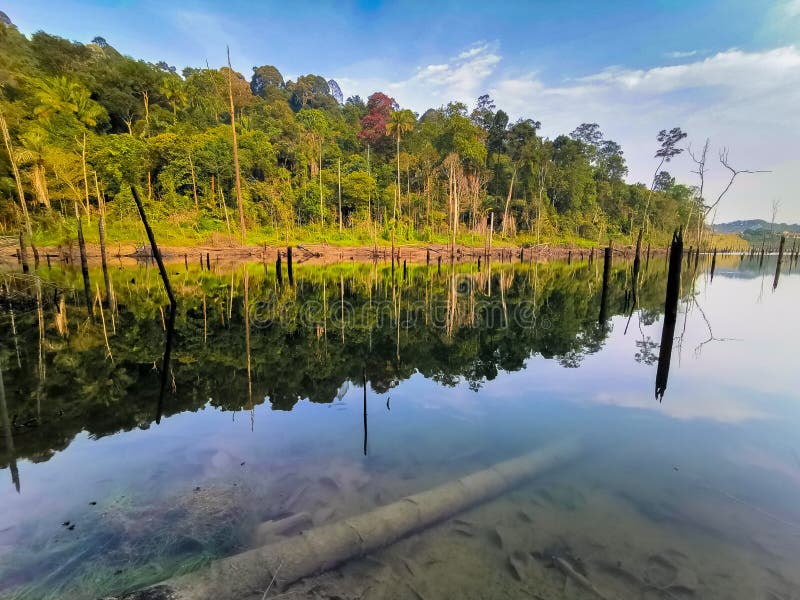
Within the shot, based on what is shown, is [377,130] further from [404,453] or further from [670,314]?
[404,453]

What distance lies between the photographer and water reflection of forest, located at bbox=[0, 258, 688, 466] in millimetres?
7629

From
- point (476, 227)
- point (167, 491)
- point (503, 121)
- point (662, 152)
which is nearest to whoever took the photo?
point (167, 491)

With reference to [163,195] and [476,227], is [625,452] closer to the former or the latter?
[163,195]

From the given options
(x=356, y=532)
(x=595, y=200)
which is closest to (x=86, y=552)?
(x=356, y=532)

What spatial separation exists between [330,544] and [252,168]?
183ft

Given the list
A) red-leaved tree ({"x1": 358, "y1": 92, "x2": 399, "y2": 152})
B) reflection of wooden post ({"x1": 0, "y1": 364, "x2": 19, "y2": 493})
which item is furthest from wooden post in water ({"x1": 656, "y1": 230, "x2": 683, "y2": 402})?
red-leaved tree ({"x1": 358, "y1": 92, "x2": 399, "y2": 152})

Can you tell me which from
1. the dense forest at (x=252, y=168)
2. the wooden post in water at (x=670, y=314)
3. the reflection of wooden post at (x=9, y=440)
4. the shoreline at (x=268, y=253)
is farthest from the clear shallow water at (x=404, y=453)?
the shoreline at (x=268, y=253)

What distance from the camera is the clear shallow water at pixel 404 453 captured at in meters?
3.78

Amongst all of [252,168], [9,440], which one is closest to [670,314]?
[9,440]

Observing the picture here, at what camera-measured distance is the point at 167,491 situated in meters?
4.89

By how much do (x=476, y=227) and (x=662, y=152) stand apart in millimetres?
28680

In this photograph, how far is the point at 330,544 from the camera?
3.89m

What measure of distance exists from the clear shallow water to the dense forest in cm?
2204

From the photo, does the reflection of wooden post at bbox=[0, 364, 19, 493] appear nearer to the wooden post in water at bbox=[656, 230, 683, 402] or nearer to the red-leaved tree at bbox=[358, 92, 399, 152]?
the wooden post in water at bbox=[656, 230, 683, 402]
